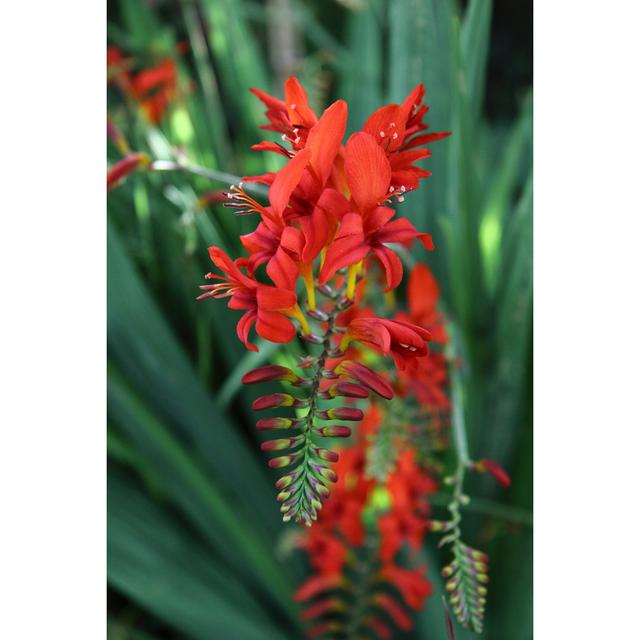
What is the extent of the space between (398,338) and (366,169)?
0.28 ft

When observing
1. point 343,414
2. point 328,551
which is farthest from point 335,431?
point 328,551

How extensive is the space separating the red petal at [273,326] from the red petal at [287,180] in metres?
0.05

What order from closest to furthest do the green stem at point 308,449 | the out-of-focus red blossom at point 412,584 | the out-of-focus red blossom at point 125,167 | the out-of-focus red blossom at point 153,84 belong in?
1. the green stem at point 308,449
2. the out-of-focus red blossom at point 125,167
3. the out-of-focus red blossom at point 412,584
4. the out-of-focus red blossom at point 153,84

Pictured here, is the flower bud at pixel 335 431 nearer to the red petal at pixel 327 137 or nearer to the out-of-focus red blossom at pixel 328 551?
the red petal at pixel 327 137

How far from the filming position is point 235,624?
78cm

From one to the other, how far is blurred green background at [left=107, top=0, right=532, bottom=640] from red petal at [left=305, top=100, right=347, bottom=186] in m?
0.30

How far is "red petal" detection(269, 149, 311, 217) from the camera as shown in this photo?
346mm

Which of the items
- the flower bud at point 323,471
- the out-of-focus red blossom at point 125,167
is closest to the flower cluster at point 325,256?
the flower bud at point 323,471

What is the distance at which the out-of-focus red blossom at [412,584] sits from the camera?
2.23 feet

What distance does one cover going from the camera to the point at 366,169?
365 mm

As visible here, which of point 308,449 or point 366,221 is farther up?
point 366,221

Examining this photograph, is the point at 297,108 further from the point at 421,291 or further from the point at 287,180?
the point at 421,291
